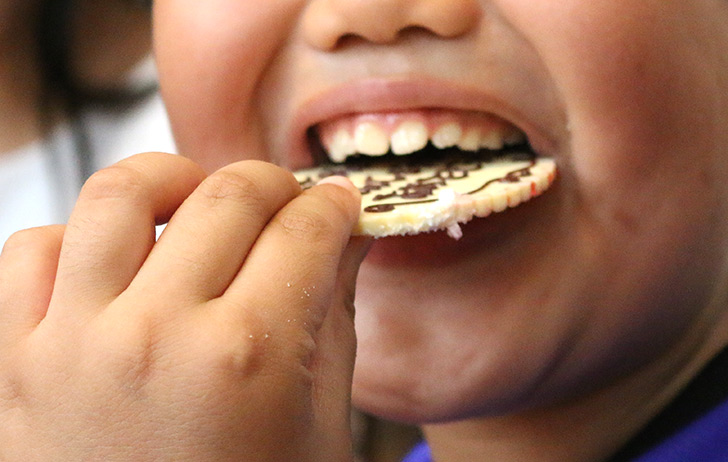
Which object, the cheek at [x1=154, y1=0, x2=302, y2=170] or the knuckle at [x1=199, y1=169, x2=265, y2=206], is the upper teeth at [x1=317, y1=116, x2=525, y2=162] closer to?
the cheek at [x1=154, y1=0, x2=302, y2=170]

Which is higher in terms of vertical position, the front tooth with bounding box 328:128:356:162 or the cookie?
the front tooth with bounding box 328:128:356:162

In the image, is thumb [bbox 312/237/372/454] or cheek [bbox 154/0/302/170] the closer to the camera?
thumb [bbox 312/237/372/454]

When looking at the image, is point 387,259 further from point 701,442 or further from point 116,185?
point 701,442

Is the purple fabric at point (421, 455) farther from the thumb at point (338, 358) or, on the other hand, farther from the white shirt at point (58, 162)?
the white shirt at point (58, 162)

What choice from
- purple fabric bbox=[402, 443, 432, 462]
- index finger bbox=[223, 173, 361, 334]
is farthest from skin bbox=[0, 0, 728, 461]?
purple fabric bbox=[402, 443, 432, 462]

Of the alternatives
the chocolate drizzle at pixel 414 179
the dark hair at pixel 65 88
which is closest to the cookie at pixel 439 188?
the chocolate drizzle at pixel 414 179

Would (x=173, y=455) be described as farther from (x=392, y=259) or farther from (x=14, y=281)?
(x=392, y=259)
